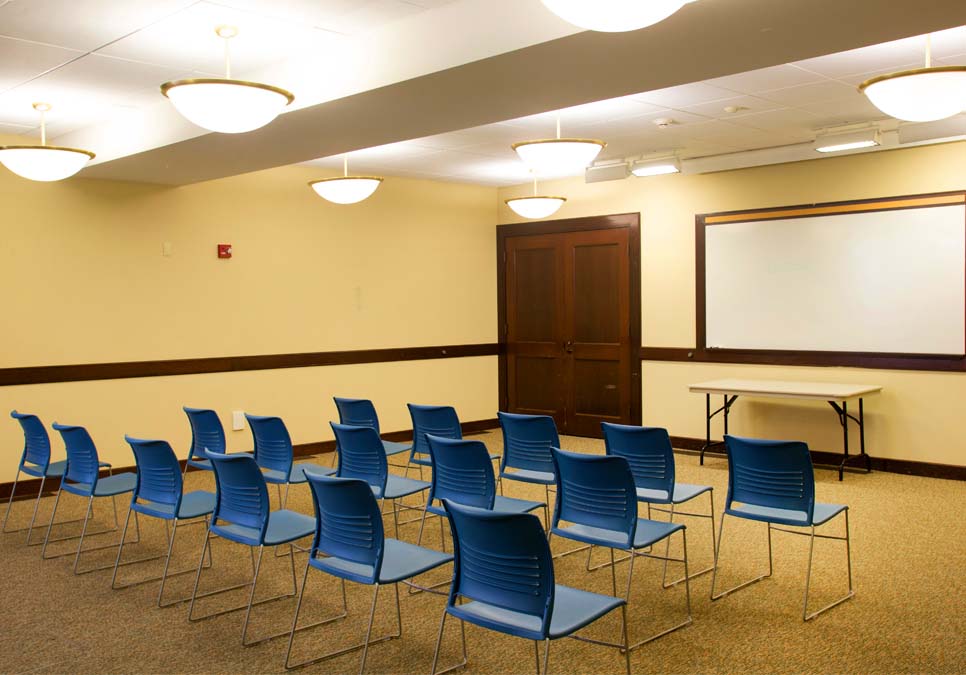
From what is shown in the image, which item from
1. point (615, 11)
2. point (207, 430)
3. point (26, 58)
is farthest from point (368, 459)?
point (615, 11)

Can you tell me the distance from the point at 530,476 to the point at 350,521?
7.35ft

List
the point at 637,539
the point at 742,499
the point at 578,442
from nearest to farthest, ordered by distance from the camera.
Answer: the point at 637,539 → the point at 742,499 → the point at 578,442

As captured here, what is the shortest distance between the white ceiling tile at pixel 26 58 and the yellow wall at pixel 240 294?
7.27ft

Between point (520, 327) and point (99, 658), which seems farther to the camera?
point (520, 327)

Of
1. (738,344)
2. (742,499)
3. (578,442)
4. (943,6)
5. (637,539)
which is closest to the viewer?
(943,6)

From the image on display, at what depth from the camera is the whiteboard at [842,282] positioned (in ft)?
26.0

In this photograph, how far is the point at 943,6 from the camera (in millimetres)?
3730

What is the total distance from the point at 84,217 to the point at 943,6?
7.05 metres

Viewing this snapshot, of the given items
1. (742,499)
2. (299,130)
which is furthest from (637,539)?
(299,130)

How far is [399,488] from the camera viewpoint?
5578mm

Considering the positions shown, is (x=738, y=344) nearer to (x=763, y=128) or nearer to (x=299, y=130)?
Result: (x=763, y=128)

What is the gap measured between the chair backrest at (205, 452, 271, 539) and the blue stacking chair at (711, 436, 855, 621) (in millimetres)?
2407

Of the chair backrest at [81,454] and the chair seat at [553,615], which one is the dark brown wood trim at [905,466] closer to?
the chair seat at [553,615]

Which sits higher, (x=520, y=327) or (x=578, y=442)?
(x=520, y=327)
